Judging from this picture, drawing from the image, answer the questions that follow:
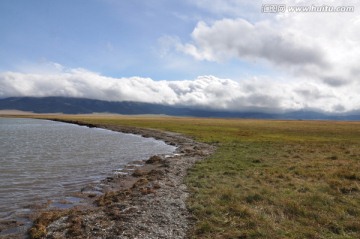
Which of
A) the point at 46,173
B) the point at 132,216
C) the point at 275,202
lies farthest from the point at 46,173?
the point at 275,202

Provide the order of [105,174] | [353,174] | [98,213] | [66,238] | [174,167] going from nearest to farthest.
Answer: [66,238] < [98,213] < [353,174] < [105,174] < [174,167]

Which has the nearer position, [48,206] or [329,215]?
[329,215]

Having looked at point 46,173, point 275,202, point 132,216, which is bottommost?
point 46,173

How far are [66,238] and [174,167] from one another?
19.7 m

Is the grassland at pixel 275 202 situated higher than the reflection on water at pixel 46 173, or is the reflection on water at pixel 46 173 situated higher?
the grassland at pixel 275 202

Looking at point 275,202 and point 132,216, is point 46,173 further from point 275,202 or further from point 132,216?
point 275,202

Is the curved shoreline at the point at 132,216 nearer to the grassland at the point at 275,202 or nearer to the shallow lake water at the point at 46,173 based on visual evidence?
→ the grassland at the point at 275,202

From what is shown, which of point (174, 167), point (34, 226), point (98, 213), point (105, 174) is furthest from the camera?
point (174, 167)

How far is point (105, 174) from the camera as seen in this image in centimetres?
3136

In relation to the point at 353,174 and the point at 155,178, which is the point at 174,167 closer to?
the point at 155,178

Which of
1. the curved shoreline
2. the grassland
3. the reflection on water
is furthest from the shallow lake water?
the grassland

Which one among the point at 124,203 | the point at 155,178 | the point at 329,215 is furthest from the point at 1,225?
the point at 329,215

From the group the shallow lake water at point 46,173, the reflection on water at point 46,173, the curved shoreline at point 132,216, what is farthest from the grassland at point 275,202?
the reflection on water at point 46,173

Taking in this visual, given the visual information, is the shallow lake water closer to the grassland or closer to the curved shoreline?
the curved shoreline
